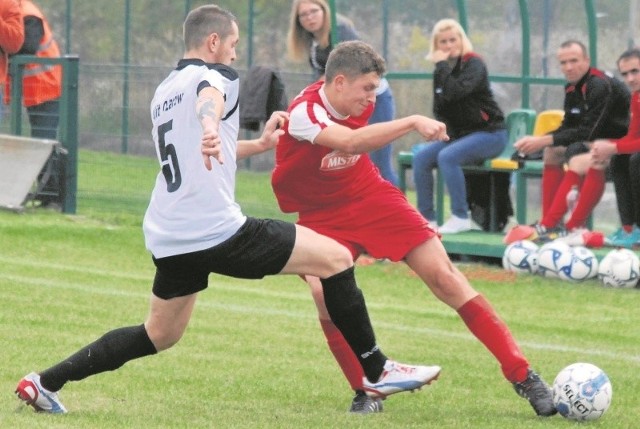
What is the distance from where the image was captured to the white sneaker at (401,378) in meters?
6.79

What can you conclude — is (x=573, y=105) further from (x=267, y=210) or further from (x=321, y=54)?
(x=267, y=210)

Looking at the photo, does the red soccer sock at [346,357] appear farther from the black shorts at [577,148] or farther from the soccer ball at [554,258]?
the black shorts at [577,148]

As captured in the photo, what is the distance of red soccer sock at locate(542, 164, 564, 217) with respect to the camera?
13414 mm

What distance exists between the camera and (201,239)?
21.2ft

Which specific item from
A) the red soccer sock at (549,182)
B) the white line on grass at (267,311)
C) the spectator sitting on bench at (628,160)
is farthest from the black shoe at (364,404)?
the red soccer sock at (549,182)

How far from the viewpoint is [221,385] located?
7.81 m

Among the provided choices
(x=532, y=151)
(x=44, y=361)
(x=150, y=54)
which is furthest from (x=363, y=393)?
A: (x=150, y=54)

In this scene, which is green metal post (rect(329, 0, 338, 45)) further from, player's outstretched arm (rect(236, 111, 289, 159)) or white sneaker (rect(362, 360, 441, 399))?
white sneaker (rect(362, 360, 441, 399))

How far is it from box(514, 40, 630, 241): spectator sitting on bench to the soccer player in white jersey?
254 inches

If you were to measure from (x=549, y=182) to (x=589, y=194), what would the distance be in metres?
0.62

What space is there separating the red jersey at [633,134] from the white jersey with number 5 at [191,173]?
6456mm

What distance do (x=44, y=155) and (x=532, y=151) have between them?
4.83m

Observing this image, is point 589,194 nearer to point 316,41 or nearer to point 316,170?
point 316,41

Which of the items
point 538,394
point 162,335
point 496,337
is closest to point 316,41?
point 496,337
